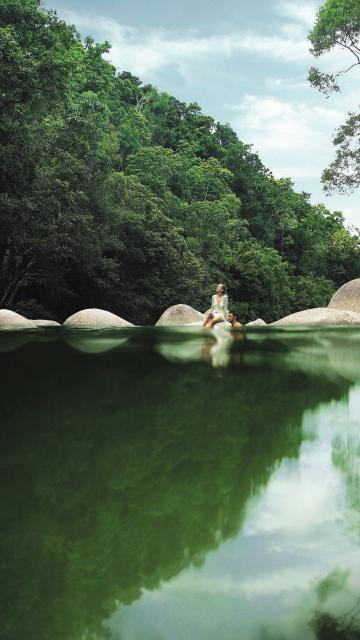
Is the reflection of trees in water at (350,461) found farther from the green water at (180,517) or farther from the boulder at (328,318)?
the boulder at (328,318)

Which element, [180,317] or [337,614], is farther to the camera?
[180,317]

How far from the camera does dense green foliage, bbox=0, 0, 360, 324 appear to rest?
16797 millimetres

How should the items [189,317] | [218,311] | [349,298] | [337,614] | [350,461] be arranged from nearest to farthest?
[337,614] → [350,461] → [218,311] → [349,298] → [189,317]

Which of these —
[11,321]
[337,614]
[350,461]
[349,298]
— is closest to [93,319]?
[11,321]

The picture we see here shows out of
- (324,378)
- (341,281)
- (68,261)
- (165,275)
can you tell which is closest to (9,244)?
(68,261)

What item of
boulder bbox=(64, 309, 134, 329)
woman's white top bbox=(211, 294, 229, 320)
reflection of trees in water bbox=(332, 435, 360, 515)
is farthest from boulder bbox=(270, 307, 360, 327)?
reflection of trees in water bbox=(332, 435, 360, 515)

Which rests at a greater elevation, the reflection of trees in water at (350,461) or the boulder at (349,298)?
the boulder at (349,298)

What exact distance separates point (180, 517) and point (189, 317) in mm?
16948

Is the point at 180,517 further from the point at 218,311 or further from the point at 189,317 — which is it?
the point at 189,317

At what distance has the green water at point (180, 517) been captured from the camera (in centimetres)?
83

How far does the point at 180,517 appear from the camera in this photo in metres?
1.20

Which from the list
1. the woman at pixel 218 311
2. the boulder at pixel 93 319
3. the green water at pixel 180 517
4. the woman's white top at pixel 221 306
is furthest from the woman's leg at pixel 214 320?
the green water at pixel 180 517

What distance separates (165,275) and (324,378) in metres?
24.4

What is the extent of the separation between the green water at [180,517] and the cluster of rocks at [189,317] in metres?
8.77
